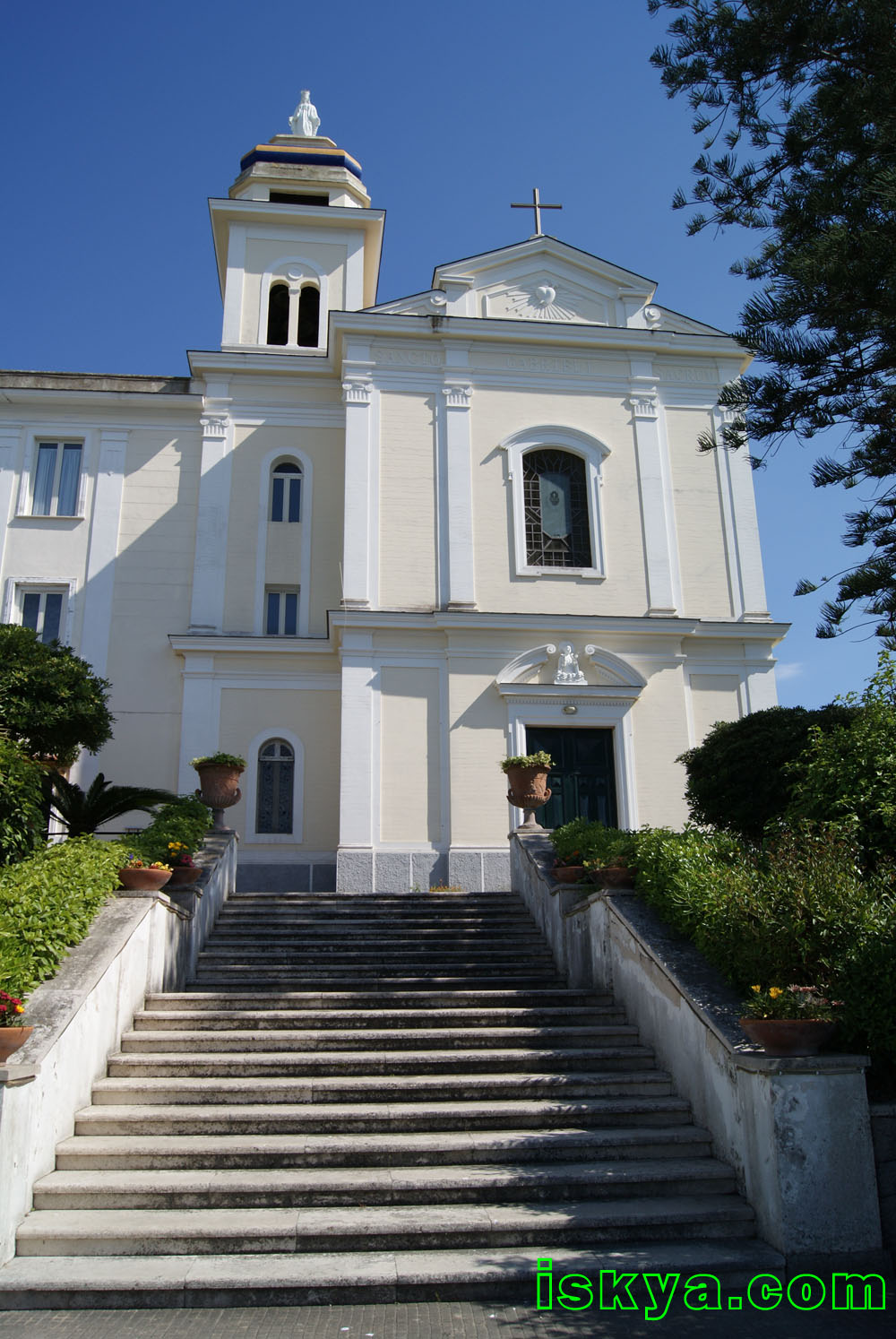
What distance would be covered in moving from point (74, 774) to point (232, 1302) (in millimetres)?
13331

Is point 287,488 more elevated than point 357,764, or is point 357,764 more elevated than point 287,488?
point 287,488

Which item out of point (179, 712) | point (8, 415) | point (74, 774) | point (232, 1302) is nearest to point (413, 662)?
point (179, 712)

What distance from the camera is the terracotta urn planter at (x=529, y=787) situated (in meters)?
13.0

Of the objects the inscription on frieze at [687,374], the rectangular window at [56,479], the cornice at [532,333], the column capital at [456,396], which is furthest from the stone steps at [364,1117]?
the inscription on frieze at [687,374]

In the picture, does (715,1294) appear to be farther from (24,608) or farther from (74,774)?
(24,608)

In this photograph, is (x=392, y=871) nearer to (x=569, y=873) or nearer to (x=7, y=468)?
(x=569, y=873)

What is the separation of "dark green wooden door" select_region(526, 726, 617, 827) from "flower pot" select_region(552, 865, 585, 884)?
579 centimetres

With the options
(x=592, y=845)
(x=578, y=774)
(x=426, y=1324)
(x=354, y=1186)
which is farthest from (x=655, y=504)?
(x=426, y=1324)

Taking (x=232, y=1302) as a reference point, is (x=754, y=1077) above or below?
above

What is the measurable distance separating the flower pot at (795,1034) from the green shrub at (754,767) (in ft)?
19.2

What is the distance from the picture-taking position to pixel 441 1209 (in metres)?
5.85
